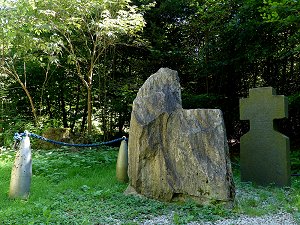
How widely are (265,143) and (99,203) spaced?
3586 millimetres

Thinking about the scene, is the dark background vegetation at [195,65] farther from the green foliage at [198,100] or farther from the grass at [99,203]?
the grass at [99,203]

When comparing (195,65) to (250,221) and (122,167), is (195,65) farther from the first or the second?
(250,221)

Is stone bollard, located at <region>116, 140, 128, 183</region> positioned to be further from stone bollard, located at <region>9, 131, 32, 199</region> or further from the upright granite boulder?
stone bollard, located at <region>9, 131, 32, 199</region>

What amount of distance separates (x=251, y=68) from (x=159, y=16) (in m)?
3.53

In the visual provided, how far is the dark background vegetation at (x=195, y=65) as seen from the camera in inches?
372

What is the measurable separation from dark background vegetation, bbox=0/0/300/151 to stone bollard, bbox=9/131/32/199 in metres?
5.34

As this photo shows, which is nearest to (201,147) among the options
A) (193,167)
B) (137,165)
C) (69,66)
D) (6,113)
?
(193,167)

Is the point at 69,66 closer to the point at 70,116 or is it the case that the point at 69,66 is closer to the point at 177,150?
the point at 70,116

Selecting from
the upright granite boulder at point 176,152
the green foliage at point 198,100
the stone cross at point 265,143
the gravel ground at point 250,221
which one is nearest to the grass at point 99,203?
the gravel ground at point 250,221

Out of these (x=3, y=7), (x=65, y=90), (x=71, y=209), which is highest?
(x=3, y=7)

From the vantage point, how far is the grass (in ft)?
12.6

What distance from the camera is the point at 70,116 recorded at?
14.0m

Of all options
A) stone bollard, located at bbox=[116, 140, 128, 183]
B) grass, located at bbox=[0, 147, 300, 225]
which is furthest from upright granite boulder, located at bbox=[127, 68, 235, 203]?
stone bollard, located at bbox=[116, 140, 128, 183]

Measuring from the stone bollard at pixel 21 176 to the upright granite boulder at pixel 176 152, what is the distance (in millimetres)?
1476
